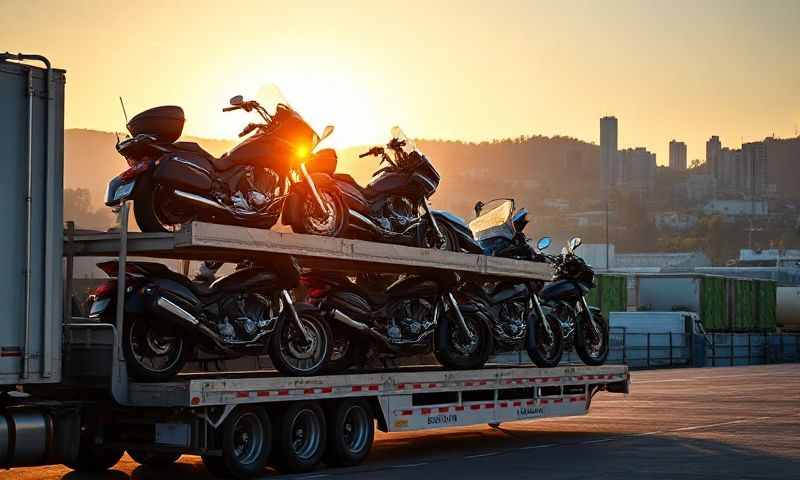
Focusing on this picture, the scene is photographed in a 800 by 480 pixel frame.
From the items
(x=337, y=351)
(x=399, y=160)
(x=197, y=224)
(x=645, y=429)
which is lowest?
(x=645, y=429)

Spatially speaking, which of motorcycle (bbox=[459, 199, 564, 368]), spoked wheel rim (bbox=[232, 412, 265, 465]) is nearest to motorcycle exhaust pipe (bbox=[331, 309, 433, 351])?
motorcycle (bbox=[459, 199, 564, 368])

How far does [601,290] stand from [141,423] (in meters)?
49.8

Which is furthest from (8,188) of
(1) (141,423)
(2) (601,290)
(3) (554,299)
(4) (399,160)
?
(2) (601,290)

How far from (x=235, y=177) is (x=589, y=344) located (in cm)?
821

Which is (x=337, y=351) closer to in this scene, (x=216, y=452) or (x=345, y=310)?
(x=345, y=310)

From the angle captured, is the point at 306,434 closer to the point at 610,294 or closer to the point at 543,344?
the point at 543,344

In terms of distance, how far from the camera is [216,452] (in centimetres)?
1244

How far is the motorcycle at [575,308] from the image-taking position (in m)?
19.6

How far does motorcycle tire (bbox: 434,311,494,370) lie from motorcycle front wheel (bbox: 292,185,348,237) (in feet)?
7.93

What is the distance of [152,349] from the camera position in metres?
12.8

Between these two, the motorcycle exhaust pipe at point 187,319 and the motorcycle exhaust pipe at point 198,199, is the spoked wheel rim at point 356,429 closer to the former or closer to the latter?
the motorcycle exhaust pipe at point 187,319

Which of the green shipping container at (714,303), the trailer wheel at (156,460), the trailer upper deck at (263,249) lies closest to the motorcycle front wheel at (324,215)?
the trailer upper deck at (263,249)

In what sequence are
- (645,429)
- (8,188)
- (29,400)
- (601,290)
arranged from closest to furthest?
(8,188)
(29,400)
(645,429)
(601,290)

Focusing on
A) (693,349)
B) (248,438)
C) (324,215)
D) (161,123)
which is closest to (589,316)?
(324,215)
